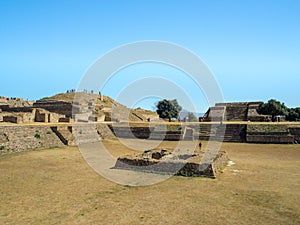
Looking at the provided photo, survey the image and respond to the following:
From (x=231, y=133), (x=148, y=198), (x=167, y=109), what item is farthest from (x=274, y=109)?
(x=148, y=198)

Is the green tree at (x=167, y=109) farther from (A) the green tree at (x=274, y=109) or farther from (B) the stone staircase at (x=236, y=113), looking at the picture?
(A) the green tree at (x=274, y=109)

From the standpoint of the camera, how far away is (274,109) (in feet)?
131

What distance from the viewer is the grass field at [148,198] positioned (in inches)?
298

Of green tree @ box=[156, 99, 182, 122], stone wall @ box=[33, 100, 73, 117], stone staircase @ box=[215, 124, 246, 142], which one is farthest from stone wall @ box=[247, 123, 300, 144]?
stone wall @ box=[33, 100, 73, 117]

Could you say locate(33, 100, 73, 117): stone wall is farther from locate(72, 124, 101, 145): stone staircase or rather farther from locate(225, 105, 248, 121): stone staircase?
locate(225, 105, 248, 121): stone staircase

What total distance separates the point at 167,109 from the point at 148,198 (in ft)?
130

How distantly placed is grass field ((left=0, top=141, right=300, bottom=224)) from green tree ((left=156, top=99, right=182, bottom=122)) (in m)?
33.6

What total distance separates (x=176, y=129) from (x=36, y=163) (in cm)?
1828

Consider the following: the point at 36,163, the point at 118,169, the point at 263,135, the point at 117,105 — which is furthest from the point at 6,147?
the point at 117,105

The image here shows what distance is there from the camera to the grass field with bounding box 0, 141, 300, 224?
298 inches

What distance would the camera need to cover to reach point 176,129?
101 feet

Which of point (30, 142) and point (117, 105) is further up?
point (117, 105)

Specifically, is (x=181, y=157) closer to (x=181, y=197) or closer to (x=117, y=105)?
(x=181, y=197)

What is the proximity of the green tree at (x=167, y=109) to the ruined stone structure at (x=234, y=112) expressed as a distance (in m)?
5.92
